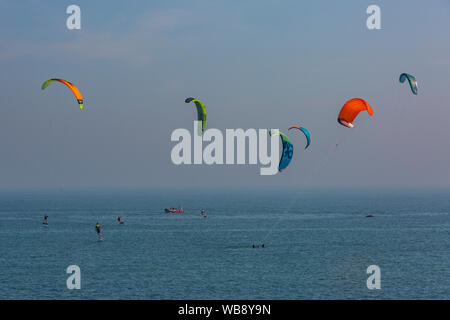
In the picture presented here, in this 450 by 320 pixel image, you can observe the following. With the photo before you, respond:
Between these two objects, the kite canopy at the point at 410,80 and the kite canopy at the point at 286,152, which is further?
the kite canopy at the point at 286,152

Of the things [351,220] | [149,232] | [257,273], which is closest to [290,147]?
[257,273]

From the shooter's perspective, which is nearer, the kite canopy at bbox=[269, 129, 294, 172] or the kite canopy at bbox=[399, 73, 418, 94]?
the kite canopy at bbox=[399, 73, 418, 94]

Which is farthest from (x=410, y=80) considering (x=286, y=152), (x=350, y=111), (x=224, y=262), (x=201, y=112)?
(x=224, y=262)

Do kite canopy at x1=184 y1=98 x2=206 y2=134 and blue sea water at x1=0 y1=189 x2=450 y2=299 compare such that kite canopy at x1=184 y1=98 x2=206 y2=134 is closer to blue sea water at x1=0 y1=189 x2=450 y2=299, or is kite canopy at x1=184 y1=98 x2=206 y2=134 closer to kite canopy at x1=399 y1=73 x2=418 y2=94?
blue sea water at x1=0 y1=189 x2=450 y2=299

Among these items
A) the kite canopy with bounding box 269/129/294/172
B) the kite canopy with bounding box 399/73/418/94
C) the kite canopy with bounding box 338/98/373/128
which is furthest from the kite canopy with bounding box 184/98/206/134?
the kite canopy with bounding box 399/73/418/94

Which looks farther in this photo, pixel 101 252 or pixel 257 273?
pixel 101 252

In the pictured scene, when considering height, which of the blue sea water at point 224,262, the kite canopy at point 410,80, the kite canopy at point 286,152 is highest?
the kite canopy at point 410,80

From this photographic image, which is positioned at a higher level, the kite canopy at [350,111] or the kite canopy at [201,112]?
the kite canopy at [201,112]

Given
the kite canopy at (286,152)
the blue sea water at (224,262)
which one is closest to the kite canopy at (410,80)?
the kite canopy at (286,152)

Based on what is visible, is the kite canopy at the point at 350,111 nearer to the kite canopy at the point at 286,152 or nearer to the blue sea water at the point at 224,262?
the kite canopy at the point at 286,152

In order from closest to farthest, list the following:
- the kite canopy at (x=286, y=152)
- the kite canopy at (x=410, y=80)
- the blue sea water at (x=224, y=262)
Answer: the kite canopy at (x=410, y=80), the blue sea water at (x=224, y=262), the kite canopy at (x=286, y=152)

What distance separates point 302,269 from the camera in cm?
5466
